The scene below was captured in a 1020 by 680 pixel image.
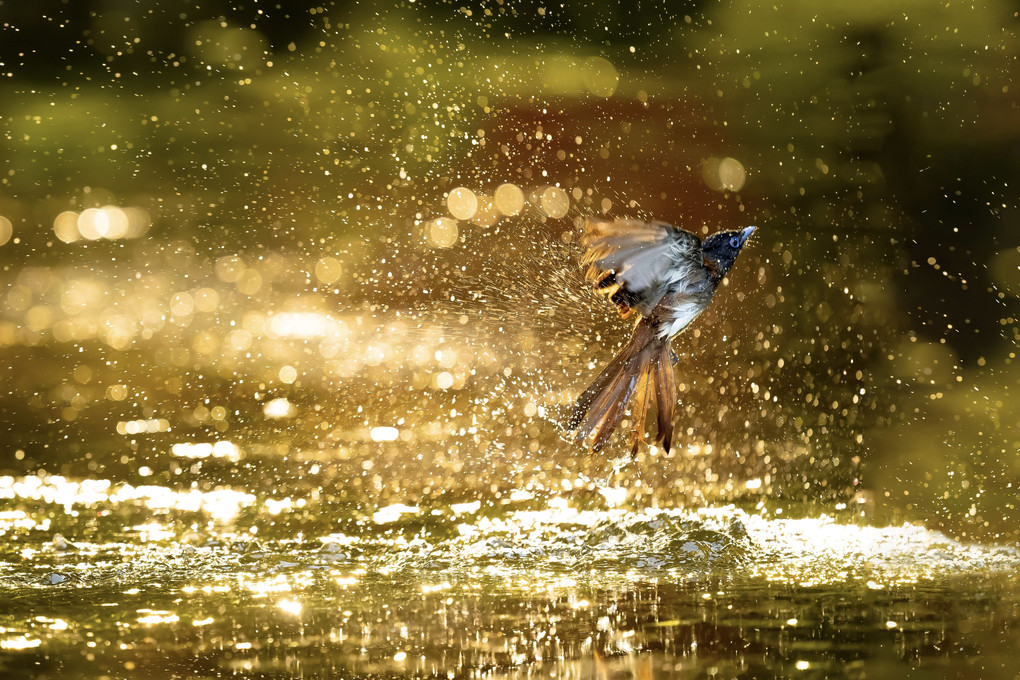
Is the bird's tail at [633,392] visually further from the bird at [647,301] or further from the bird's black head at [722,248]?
the bird's black head at [722,248]

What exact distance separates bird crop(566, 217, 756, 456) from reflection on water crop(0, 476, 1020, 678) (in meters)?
0.43

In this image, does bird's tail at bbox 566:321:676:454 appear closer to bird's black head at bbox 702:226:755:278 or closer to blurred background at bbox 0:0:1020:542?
bird's black head at bbox 702:226:755:278

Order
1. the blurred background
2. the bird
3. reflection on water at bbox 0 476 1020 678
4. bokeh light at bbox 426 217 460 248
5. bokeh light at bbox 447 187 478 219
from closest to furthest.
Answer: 1. reflection on water at bbox 0 476 1020 678
2. the bird
3. the blurred background
4. bokeh light at bbox 426 217 460 248
5. bokeh light at bbox 447 187 478 219

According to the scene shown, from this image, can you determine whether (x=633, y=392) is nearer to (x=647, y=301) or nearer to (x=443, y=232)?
(x=647, y=301)

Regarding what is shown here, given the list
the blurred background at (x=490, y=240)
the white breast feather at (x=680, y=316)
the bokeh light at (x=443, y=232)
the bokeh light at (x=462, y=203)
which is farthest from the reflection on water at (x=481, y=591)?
the bokeh light at (x=462, y=203)

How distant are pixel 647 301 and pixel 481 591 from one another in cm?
81

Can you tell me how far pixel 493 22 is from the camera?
7035 millimetres

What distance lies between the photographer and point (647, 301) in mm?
2582

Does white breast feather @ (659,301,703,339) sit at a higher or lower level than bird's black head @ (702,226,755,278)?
lower

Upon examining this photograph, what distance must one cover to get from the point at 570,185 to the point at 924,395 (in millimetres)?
2119

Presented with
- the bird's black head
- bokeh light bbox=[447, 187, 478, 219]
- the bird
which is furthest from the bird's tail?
bokeh light bbox=[447, 187, 478, 219]

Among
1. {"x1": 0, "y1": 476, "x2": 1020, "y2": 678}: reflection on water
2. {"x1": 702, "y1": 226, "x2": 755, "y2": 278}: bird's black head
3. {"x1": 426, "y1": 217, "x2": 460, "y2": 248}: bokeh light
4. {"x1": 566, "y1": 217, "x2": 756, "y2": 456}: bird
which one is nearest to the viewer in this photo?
{"x1": 0, "y1": 476, "x2": 1020, "y2": 678}: reflection on water

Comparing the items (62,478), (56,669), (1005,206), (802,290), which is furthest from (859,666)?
(1005,206)

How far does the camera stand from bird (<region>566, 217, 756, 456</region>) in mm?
2361
